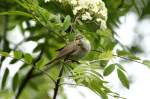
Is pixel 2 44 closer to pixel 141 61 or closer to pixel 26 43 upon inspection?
pixel 26 43

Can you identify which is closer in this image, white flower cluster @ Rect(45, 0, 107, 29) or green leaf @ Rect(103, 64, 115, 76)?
white flower cluster @ Rect(45, 0, 107, 29)

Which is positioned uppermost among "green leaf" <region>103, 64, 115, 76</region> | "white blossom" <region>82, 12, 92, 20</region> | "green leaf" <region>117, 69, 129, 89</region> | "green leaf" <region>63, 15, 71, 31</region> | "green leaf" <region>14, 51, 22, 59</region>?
"white blossom" <region>82, 12, 92, 20</region>

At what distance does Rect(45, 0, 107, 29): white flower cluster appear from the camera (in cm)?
311

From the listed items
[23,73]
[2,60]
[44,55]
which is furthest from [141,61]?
[23,73]

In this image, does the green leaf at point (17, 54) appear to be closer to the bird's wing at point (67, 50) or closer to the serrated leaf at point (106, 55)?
the bird's wing at point (67, 50)

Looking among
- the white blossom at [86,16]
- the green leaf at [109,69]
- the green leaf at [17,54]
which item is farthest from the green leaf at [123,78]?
the green leaf at [17,54]

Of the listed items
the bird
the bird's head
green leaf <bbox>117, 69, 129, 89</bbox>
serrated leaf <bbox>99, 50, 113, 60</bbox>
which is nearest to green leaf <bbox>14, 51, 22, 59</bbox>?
the bird

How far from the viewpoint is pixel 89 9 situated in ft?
10.3

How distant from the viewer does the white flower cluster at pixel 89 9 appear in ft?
10.2

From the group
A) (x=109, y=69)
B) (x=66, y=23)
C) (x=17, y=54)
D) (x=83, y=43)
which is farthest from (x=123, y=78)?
(x=17, y=54)

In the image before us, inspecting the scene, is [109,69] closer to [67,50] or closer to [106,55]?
[106,55]

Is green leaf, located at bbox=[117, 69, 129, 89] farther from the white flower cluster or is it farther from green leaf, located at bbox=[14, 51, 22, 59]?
green leaf, located at bbox=[14, 51, 22, 59]

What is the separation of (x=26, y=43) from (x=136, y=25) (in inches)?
55.5

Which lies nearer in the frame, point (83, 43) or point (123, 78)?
point (83, 43)
